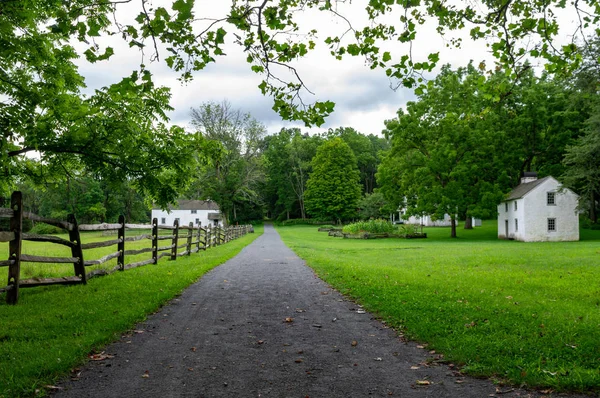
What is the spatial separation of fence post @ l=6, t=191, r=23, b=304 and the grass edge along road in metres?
0.23

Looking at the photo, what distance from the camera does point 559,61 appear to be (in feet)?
23.2

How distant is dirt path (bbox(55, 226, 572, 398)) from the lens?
4.11 meters

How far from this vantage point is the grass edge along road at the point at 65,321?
14.6ft

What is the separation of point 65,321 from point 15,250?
8.51 ft

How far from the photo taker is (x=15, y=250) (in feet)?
26.6

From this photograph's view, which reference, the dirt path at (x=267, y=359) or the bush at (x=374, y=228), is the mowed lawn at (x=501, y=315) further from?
the bush at (x=374, y=228)

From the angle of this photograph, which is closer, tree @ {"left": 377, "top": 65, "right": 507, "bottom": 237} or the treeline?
the treeline

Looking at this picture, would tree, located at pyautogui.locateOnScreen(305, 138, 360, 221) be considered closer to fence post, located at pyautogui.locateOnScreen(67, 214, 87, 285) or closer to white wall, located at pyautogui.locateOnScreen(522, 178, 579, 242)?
white wall, located at pyautogui.locateOnScreen(522, 178, 579, 242)

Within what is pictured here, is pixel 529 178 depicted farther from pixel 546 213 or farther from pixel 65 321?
pixel 65 321

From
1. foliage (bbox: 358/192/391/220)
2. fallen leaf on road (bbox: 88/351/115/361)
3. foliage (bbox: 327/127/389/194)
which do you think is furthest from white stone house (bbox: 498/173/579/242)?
foliage (bbox: 327/127/389/194)

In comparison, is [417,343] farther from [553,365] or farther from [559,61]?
[559,61]

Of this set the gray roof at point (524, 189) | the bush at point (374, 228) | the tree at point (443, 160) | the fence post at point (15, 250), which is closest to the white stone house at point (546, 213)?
the gray roof at point (524, 189)

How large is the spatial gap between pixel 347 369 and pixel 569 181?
34.5 meters

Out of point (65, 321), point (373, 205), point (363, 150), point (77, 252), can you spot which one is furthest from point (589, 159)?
point (363, 150)
